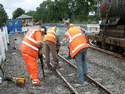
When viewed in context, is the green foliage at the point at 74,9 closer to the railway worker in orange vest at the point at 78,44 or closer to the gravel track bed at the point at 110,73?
the gravel track bed at the point at 110,73

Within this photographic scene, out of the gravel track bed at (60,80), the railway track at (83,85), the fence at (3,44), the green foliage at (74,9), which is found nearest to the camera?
the railway track at (83,85)

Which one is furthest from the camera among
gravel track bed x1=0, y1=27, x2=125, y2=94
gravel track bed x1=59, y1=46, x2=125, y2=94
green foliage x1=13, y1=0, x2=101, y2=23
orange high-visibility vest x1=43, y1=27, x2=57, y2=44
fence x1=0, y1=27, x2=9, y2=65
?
green foliage x1=13, y1=0, x2=101, y2=23

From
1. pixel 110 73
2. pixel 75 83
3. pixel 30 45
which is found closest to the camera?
pixel 30 45

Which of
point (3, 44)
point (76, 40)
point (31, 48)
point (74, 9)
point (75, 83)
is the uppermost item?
point (74, 9)

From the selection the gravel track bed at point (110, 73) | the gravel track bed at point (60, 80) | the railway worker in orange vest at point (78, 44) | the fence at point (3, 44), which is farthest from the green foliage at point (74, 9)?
the railway worker in orange vest at point (78, 44)

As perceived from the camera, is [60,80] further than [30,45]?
Yes

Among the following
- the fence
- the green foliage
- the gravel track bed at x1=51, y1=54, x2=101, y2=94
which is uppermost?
the green foliage

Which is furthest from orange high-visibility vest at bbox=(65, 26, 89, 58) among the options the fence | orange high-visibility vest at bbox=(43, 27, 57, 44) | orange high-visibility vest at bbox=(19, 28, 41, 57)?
the fence

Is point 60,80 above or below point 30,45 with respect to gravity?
below

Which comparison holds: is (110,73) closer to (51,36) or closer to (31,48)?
(51,36)

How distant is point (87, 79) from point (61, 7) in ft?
200

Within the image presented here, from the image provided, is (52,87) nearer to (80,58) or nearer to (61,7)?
(80,58)

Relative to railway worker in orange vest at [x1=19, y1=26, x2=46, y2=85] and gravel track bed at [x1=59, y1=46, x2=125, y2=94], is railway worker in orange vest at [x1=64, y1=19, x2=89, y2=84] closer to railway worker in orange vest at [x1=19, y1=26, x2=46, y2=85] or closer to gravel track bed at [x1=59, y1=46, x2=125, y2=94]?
gravel track bed at [x1=59, y1=46, x2=125, y2=94]

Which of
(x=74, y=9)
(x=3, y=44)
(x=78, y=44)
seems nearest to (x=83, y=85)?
(x=78, y=44)
